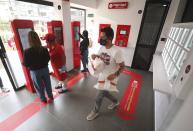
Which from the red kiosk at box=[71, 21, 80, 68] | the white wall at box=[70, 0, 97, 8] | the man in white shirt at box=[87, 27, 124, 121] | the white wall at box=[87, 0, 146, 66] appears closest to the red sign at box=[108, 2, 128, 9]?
the white wall at box=[87, 0, 146, 66]

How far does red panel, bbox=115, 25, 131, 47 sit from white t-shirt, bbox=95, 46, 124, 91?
2.91 meters

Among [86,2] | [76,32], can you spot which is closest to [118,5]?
[86,2]

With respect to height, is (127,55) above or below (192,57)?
below

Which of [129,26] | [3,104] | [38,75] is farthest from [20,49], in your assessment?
[129,26]

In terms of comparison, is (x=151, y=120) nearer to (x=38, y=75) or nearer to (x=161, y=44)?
(x=38, y=75)

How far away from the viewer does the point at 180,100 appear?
111cm

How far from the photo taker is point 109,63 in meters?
1.59

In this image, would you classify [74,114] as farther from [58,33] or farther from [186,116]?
[58,33]

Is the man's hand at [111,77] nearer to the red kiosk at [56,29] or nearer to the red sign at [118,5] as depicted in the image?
the red kiosk at [56,29]

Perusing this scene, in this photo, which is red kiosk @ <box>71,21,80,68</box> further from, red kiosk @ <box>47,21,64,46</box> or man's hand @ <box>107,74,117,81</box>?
man's hand @ <box>107,74,117,81</box>

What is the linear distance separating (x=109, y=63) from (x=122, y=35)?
307 centimetres

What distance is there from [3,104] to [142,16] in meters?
4.85

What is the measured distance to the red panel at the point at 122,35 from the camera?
409 cm

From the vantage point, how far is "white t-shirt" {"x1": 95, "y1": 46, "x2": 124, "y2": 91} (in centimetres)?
153
